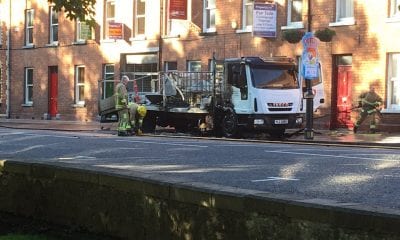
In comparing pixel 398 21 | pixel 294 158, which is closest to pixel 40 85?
pixel 398 21

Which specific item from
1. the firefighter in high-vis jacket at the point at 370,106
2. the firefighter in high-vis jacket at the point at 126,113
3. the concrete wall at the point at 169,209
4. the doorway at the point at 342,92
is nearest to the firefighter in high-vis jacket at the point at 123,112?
the firefighter in high-vis jacket at the point at 126,113

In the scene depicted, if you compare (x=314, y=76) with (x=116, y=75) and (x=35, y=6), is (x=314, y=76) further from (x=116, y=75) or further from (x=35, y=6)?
(x=35, y=6)

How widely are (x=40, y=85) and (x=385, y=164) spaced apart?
93.4 feet

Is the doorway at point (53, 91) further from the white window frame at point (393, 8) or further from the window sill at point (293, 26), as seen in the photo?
the white window frame at point (393, 8)

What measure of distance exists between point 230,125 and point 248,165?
9685mm

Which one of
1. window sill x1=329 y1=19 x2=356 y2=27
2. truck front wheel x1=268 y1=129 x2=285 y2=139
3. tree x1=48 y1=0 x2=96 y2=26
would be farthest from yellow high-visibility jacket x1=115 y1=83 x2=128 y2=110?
tree x1=48 y1=0 x2=96 y2=26

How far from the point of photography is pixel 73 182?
7469 millimetres

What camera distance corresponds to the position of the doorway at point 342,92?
78.6ft

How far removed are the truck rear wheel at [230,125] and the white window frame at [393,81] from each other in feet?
18.9

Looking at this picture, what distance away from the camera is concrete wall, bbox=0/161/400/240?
16.2 ft

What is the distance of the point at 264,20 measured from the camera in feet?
82.1

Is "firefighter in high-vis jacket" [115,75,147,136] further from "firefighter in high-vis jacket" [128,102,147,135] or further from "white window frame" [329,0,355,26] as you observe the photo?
"white window frame" [329,0,355,26]

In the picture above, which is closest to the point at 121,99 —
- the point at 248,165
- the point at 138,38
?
the point at 248,165

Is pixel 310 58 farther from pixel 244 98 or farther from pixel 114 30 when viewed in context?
pixel 114 30
